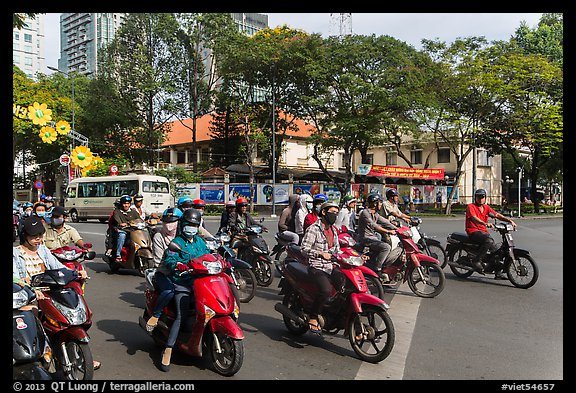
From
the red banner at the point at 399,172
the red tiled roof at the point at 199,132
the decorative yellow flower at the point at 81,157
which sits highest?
the red tiled roof at the point at 199,132

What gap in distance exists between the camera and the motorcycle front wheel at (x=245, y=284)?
24.8 feet

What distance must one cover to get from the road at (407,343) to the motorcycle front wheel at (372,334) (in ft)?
0.38

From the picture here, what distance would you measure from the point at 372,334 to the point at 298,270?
1.15 metres

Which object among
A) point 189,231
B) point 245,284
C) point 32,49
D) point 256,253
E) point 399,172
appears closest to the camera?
point 189,231

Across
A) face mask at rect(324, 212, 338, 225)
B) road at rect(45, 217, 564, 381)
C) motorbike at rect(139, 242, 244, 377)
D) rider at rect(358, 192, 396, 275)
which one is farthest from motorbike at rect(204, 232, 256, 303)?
motorbike at rect(139, 242, 244, 377)

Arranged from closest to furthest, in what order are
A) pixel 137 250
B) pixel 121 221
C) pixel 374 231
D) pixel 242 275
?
1. pixel 242 275
2. pixel 374 231
3. pixel 137 250
4. pixel 121 221

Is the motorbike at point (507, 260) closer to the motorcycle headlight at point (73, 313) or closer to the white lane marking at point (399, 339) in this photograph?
the white lane marking at point (399, 339)

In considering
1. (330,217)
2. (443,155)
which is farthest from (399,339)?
(443,155)

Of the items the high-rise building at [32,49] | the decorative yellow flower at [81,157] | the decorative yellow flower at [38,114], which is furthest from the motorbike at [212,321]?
the high-rise building at [32,49]

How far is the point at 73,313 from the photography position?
13.6ft

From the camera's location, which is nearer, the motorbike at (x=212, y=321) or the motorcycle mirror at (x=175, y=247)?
the motorbike at (x=212, y=321)

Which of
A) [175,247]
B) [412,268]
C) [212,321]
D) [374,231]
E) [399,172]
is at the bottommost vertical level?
[412,268]

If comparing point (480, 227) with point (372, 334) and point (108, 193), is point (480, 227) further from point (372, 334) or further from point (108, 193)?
point (108, 193)

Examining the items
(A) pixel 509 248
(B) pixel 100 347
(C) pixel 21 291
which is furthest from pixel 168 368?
(A) pixel 509 248
